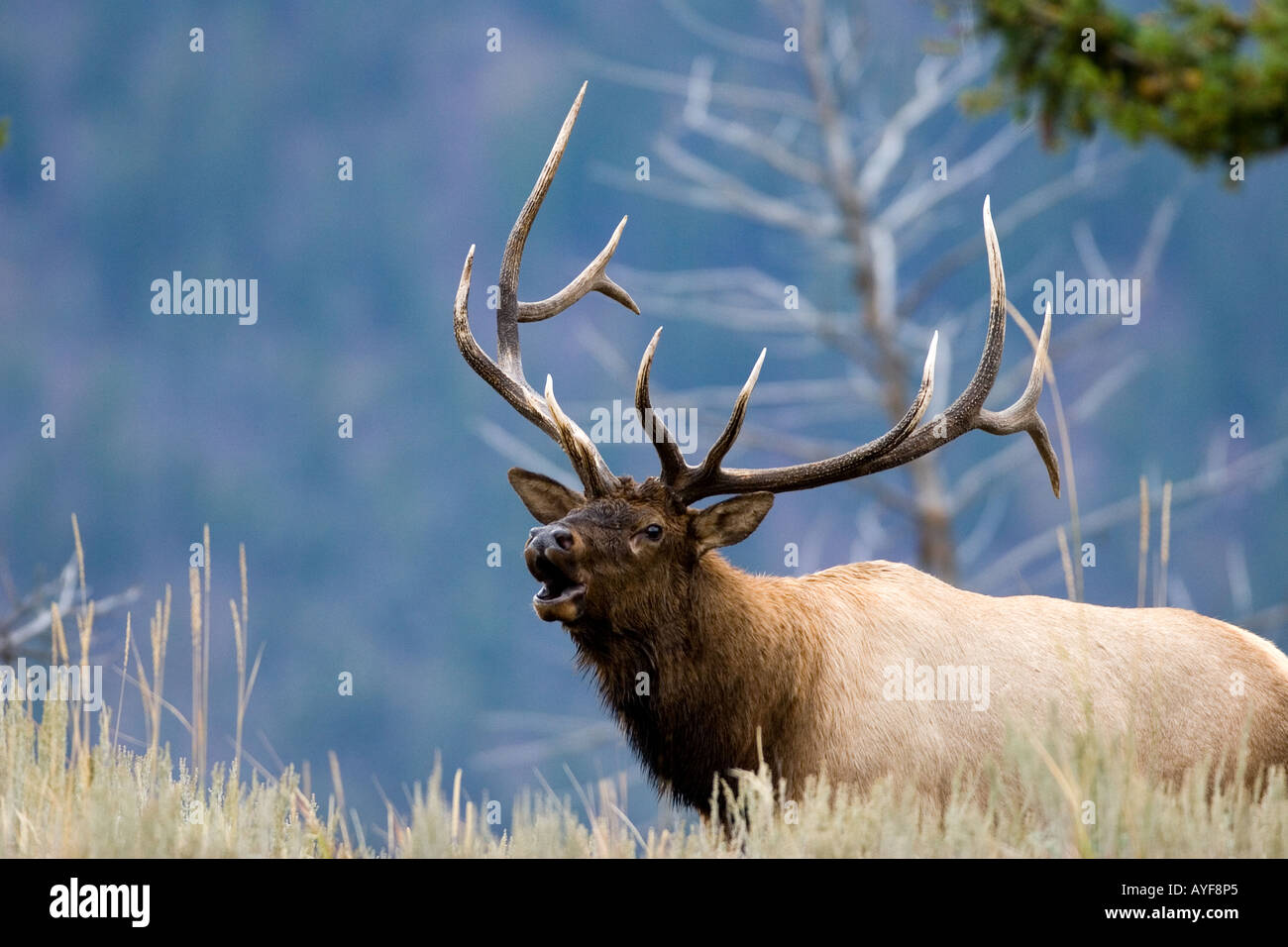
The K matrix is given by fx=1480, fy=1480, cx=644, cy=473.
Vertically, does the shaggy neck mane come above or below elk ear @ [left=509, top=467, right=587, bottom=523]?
below

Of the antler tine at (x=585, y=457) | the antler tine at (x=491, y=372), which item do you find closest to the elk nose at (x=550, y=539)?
the antler tine at (x=585, y=457)

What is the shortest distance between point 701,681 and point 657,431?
0.87 m

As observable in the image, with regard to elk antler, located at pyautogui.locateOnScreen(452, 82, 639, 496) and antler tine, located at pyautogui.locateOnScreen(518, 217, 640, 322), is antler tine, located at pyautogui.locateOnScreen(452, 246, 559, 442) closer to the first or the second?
elk antler, located at pyautogui.locateOnScreen(452, 82, 639, 496)

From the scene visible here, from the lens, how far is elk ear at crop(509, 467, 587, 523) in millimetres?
5352

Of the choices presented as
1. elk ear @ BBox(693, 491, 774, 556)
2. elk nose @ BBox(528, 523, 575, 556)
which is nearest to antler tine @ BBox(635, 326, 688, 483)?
elk ear @ BBox(693, 491, 774, 556)

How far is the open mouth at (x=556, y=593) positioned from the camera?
15.5 ft

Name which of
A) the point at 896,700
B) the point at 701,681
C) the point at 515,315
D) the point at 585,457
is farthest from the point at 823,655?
the point at 515,315

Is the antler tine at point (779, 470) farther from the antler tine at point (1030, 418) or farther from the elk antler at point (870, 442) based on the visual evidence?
the antler tine at point (1030, 418)

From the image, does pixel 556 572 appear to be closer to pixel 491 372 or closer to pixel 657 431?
pixel 657 431

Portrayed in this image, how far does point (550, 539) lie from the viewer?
4680 millimetres

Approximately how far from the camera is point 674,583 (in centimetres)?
504
